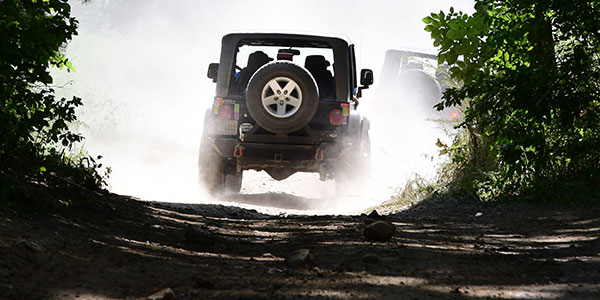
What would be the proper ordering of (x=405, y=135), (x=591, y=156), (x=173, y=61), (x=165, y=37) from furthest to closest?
(x=165, y=37) < (x=173, y=61) < (x=405, y=135) < (x=591, y=156)

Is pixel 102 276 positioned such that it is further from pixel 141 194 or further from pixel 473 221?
pixel 141 194

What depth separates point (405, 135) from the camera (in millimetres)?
13797

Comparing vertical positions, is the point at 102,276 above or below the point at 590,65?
below

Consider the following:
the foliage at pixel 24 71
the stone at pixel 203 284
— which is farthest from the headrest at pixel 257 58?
the stone at pixel 203 284

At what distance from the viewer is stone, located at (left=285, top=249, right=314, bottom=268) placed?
3.53 meters

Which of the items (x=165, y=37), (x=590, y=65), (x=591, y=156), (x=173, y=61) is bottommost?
(x=591, y=156)

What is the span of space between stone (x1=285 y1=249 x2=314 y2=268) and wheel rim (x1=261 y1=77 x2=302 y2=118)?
449 centimetres

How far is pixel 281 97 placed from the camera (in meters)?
8.06

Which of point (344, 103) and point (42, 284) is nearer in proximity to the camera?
point (42, 284)

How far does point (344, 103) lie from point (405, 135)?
546 cm

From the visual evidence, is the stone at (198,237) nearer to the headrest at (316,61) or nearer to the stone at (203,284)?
the stone at (203,284)

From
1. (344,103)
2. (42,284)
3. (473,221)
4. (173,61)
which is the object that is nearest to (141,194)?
Answer: (344,103)

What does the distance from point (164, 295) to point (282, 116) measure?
545 cm

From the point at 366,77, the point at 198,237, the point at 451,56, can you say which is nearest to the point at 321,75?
the point at 366,77
